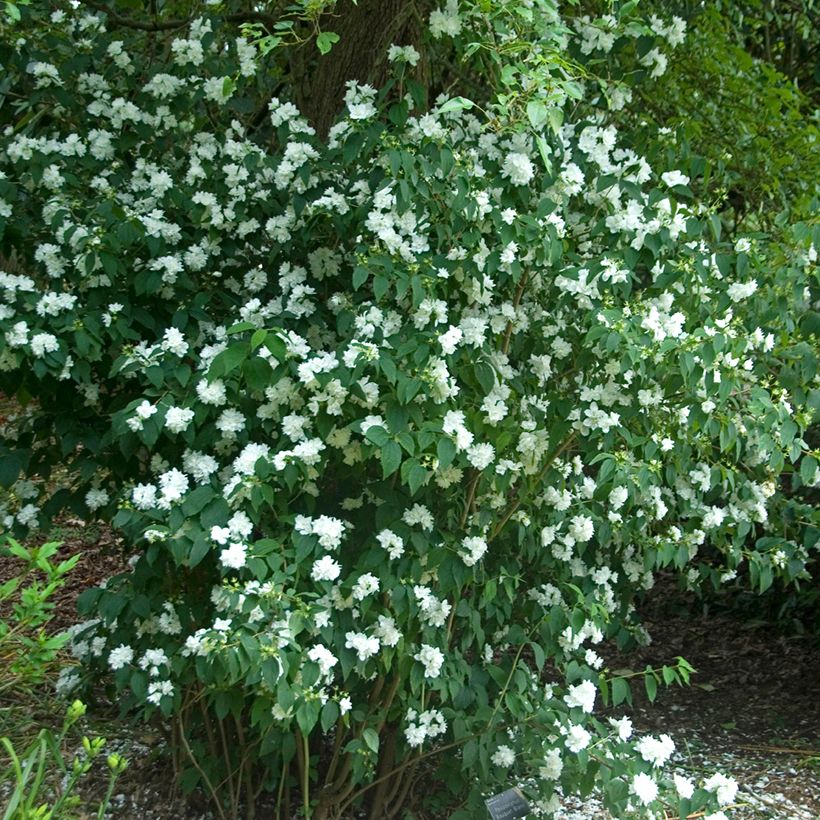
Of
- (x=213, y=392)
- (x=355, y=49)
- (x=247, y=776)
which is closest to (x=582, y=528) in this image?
(x=213, y=392)

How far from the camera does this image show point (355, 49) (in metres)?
2.96

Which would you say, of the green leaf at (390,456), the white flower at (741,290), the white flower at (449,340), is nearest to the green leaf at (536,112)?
the white flower at (449,340)

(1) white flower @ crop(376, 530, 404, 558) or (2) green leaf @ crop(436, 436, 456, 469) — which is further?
(1) white flower @ crop(376, 530, 404, 558)

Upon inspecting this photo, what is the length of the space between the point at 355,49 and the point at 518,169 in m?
0.83

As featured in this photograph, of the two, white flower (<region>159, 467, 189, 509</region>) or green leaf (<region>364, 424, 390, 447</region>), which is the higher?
green leaf (<region>364, 424, 390, 447</region>)

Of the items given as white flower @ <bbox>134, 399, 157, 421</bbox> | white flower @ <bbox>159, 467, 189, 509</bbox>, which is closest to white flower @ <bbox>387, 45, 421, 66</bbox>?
white flower @ <bbox>134, 399, 157, 421</bbox>

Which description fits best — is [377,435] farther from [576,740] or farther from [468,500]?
[576,740]

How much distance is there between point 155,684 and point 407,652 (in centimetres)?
57

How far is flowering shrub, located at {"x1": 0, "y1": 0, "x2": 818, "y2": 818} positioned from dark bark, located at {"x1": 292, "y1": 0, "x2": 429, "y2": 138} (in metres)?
0.10

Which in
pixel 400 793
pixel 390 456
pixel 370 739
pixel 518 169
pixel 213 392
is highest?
pixel 518 169

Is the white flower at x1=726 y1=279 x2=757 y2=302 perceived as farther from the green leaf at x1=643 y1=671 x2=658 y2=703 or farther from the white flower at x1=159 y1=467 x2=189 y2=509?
the white flower at x1=159 y1=467 x2=189 y2=509

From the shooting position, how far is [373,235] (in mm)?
2465

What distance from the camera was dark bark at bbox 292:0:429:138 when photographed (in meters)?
2.84

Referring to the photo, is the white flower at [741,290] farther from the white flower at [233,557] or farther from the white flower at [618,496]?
the white flower at [233,557]
